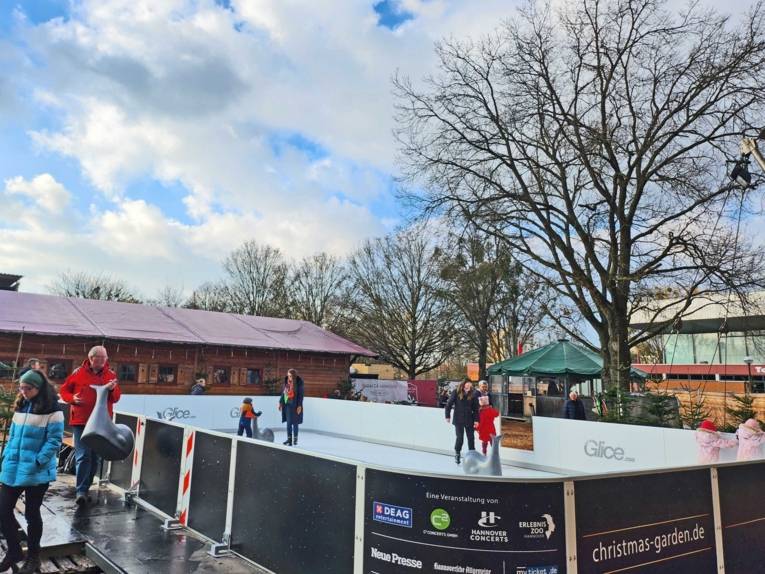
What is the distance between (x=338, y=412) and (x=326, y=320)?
26915 millimetres

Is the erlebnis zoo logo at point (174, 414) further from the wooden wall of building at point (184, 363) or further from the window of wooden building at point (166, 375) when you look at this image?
the window of wooden building at point (166, 375)

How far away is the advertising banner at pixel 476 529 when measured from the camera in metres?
3.65

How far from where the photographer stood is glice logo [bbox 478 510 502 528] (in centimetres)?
367

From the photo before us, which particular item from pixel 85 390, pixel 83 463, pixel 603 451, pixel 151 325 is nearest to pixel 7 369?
pixel 83 463

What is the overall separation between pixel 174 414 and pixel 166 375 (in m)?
7.65

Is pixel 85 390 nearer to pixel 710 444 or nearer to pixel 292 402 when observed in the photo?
pixel 710 444

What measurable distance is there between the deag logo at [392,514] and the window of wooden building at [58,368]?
2154cm

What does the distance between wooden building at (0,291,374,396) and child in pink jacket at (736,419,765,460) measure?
21.9 meters

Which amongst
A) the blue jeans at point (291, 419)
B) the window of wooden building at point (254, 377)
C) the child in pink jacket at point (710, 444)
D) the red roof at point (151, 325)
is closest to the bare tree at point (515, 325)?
the red roof at point (151, 325)

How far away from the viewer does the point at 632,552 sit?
408cm

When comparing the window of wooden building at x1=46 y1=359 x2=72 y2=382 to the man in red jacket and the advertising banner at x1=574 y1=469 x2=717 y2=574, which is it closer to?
the man in red jacket

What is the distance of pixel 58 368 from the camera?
70.7ft

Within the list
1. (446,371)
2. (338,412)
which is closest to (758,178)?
(338,412)

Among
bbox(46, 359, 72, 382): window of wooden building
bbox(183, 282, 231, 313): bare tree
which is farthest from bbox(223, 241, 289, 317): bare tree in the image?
bbox(46, 359, 72, 382): window of wooden building
